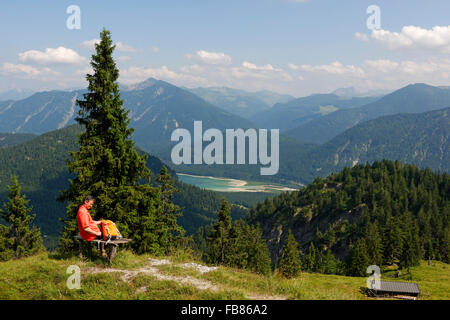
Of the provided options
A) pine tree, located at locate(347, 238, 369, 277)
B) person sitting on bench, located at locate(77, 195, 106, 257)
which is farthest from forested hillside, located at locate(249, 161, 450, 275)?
person sitting on bench, located at locate(77, 195, 106, 257)

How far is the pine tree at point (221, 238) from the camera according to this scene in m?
60.2

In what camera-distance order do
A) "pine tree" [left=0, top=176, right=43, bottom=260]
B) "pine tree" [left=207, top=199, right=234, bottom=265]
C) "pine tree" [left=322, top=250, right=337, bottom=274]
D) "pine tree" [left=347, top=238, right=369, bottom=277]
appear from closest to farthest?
"pine tree" [left=0, top=176, right=43, bottom=260] → "pine tree" [left=207, top=199, right=234, bottom=265] → "pine tree" [left=347, top=238, right=369, bottom=277] → "pine tree" [left=322, top=250, right=337, bottom=274]

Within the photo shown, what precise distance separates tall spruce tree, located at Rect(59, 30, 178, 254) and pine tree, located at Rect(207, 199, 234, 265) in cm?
3442

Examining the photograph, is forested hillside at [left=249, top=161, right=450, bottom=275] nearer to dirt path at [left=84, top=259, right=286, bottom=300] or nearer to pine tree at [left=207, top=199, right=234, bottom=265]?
pine tree at [left=207, top=199, right=234, bottom=265]

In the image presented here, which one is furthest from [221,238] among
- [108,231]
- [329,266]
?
[329,266]

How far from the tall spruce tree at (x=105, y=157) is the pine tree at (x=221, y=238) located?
113 feet

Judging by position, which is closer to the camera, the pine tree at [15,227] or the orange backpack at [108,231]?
the orange backpack at [108,231]

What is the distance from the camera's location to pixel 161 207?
49938 mm

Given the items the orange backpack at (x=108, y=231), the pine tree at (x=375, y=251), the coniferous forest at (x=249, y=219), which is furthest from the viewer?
the pine tree at (x=375, y=251)

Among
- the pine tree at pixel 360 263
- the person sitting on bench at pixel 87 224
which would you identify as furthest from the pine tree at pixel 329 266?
the person sitting on bench at pixel 87 224

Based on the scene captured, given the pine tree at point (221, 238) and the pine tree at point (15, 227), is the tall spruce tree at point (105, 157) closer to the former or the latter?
the pine tree at point (15, 227)

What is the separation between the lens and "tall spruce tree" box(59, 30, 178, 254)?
24.5 meters

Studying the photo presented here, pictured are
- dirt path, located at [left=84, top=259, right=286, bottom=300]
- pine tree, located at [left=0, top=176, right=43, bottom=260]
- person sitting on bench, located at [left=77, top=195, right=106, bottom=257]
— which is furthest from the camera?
pine tree, located at [left=0, top=176, right=43, bottom=260]
